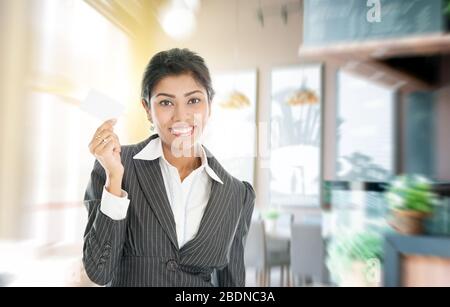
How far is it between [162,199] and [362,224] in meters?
0.39

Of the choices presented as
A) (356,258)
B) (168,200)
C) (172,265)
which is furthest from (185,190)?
(356,258)

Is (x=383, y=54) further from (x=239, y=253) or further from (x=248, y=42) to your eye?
(x=239, y=253)

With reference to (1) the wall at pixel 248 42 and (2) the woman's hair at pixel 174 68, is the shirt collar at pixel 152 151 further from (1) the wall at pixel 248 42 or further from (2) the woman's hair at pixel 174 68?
(1) the wall at pixel 248 42

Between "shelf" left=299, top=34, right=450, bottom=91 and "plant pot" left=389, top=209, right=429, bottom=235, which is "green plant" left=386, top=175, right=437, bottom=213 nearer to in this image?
"plant pot" left=389, top=209, right=429, bottom=235

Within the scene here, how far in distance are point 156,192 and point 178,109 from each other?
0.16m

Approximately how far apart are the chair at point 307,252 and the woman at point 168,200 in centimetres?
10

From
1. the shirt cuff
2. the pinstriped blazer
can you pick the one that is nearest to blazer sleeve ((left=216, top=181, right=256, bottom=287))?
the pinstriped blazer

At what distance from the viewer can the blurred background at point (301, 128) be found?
67cm

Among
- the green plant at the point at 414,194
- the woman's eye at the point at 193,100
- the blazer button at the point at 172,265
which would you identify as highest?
the woman's eye at the point at 193,100

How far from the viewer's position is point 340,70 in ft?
2.28

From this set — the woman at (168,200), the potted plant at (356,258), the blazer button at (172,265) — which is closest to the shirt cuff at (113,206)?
the woman at (168,200)

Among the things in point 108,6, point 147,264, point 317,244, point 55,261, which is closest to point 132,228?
point 147,264

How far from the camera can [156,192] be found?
2.23ft
